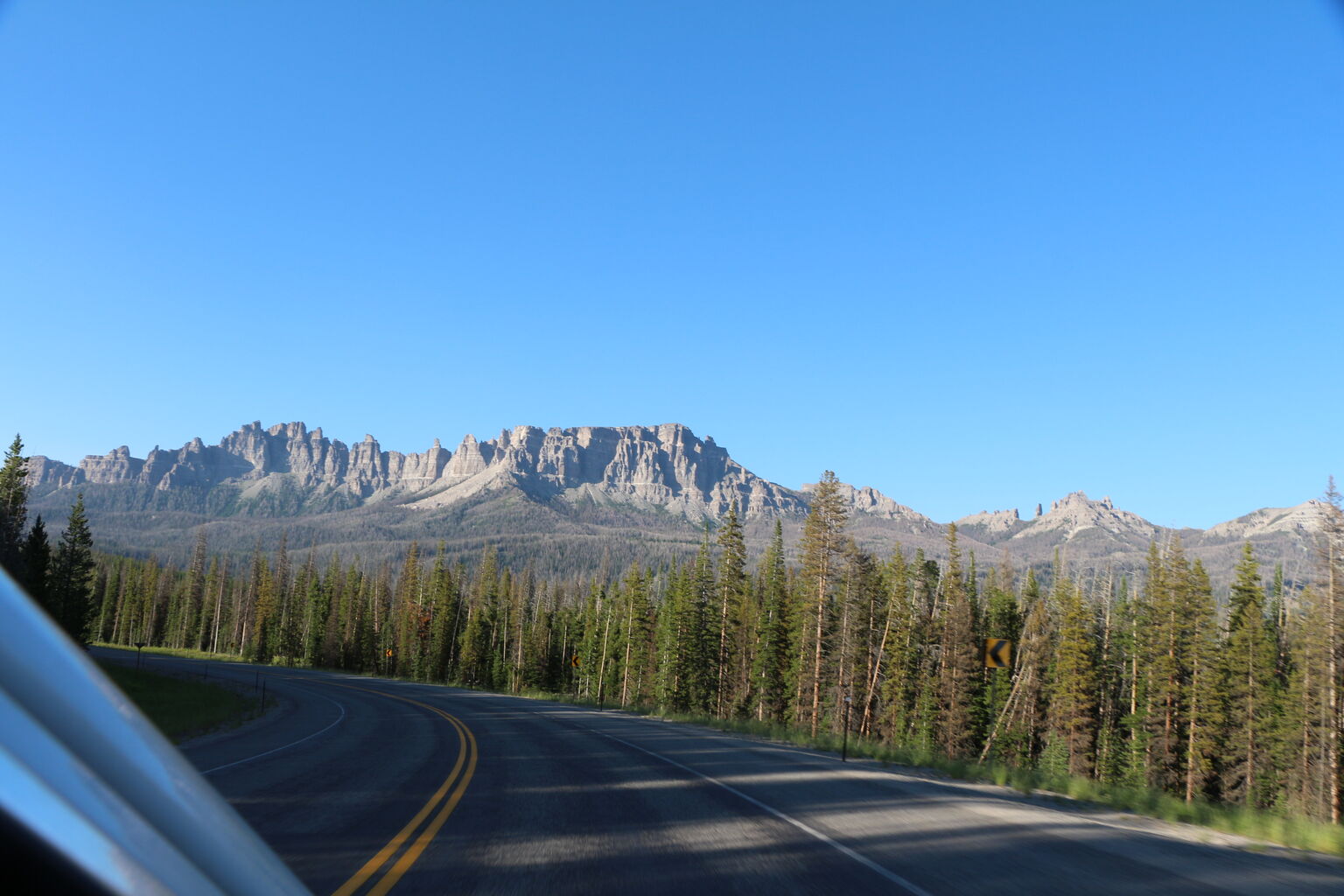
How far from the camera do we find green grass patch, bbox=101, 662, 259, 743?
24000mm

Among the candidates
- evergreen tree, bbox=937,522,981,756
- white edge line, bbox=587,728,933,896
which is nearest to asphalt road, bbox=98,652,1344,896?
white edge line, bbox=587,728,933,896

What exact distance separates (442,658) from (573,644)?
48.9 ft

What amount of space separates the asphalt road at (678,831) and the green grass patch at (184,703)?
7437 mm

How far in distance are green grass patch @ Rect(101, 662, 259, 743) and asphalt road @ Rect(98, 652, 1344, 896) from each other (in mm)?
7437

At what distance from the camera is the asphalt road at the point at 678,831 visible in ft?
23.7

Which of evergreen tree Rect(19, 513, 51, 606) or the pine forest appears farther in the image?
evergreen tree Rect(19, 513, 51, 606)

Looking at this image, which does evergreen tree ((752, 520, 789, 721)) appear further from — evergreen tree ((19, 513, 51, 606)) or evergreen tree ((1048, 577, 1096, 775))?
evergreen tree ((19, 513, 51, 606))

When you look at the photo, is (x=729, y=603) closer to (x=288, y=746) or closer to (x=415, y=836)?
(x=288, y=746)

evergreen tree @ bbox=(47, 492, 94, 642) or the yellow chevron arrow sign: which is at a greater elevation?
the yellow chevron arrow sign

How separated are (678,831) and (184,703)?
1216 inches

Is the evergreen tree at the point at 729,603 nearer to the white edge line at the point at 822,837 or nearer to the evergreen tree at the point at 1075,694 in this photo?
the evergreen tree at the point at 1075,694

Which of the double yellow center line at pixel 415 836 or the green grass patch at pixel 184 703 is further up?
the double yellow center line at pixel 415 836

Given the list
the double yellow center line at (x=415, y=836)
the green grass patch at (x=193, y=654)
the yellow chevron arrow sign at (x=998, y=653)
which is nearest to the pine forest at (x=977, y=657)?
the yellow chevron arrow sign at (x=998, y=653)

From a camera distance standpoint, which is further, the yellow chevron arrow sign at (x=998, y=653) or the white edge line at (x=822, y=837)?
the yellow chevron arrow sign at (x=998, y=653)
